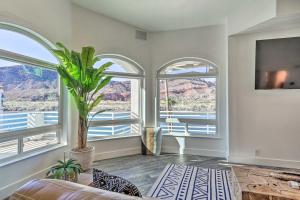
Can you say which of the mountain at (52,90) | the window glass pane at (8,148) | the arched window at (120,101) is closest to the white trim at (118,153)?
the arched window at (120,101)

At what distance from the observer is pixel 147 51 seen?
5691 mm

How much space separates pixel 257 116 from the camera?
450cm

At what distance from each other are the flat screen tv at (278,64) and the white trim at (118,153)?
123 inches

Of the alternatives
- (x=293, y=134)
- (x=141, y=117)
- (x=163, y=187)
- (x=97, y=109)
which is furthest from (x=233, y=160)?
(x=97, y=109)

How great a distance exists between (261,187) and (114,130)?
363 cm

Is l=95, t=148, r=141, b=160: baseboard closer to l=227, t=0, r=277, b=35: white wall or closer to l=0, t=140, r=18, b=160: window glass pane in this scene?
l=0, t=140, r=18, b=160: window glass pane

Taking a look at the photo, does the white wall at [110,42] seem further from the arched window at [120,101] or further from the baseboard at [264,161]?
the baseboard at [264,161]

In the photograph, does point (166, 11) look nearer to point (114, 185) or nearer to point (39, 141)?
point (39, 141)

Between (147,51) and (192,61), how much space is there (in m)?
1.20

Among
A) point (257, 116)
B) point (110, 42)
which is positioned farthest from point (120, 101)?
point (257, 116)

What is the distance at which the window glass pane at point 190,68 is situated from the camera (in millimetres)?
5332

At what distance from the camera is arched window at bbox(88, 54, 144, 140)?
16.5 feet

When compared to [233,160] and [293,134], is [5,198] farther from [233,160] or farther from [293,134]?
[293,134]

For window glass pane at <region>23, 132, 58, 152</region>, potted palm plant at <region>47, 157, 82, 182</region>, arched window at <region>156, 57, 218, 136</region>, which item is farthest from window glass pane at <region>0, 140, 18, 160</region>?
arched window at <region>156, 57, 218, 136</region>
